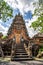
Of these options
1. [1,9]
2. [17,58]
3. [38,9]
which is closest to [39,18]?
[38,9]

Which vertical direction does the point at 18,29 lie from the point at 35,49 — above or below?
above

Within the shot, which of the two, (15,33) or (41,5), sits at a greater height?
(41,5)

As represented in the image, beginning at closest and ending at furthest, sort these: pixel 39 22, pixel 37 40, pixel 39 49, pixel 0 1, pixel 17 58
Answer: pixel 17 58
pixel 0 1
pixel 39 22
pixel 39 49
pixel 37 40

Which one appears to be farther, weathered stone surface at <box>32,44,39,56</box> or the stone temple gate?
the stone temple gate

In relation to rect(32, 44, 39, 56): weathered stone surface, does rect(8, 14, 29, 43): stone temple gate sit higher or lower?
higher

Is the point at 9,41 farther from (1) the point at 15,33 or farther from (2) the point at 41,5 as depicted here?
(2) the point at 41,5

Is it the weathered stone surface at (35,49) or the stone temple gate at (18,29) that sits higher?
the stone temple gate at (18,29)

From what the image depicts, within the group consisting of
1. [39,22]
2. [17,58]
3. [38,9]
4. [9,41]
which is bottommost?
[17,58]

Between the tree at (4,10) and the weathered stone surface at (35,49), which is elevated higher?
the tree at (4,10)

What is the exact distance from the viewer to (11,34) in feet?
112

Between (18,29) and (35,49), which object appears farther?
(18,29)

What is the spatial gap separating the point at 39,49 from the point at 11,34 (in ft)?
24.2

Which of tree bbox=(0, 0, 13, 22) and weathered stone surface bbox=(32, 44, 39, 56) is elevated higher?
tree bbox=(0, 0, 13, 22)

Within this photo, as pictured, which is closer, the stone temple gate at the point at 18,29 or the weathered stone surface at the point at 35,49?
the weathered stone surface at the point at 35,49
